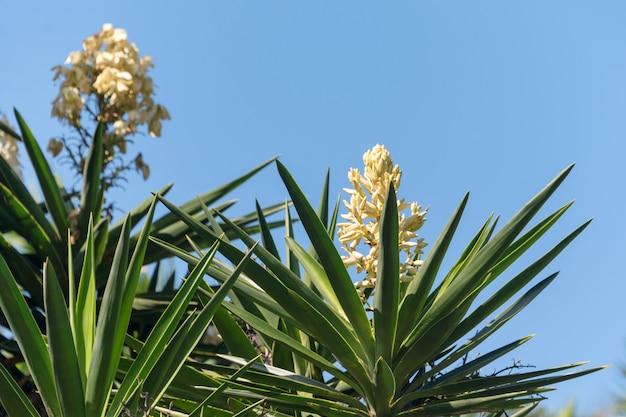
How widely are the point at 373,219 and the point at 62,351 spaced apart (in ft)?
2.73

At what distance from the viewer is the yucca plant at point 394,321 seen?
160cm

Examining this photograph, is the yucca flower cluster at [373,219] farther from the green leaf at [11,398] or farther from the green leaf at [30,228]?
the green leaf at [30,228]

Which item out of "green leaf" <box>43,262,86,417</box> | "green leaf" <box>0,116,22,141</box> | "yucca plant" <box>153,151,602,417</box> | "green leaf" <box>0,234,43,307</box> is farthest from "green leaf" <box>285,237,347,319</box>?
"green leaf" <box>0,116,22,141</box>

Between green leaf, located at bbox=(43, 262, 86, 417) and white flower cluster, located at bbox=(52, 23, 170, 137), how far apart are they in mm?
2352

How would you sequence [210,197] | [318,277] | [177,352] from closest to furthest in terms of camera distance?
[177,352], [318,277], [210,197]

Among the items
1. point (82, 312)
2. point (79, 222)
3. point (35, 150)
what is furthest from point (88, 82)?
point (82, 312)

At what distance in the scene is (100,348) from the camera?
152 cm

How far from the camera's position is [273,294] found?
1670 mm

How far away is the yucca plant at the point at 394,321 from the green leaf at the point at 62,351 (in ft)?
0.89

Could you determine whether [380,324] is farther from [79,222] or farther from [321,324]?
[79,222]

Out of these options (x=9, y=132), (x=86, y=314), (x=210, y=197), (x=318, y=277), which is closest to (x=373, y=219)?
(x=318, y=277)

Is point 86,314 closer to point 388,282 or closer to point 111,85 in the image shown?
point 388,282

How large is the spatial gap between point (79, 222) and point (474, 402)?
2319 mm

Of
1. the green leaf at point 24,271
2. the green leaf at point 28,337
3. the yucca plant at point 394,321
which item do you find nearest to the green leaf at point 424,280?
the yucca plant at point 394,321
